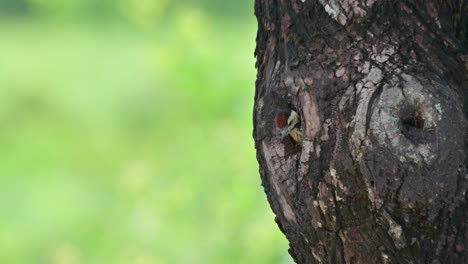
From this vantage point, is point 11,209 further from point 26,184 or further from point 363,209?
point 363,209

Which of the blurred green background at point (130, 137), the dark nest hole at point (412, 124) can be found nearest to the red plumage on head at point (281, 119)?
the dark nest hole at point (412, 124)

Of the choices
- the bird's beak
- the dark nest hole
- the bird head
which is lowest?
the dark nest hole

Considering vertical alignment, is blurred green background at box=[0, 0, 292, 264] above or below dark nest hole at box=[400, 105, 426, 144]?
above

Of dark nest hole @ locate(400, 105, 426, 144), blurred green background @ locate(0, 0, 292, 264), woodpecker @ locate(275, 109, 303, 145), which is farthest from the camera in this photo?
blurred green background @ locate(0, 0, 292, 264)

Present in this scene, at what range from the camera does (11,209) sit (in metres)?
7.80

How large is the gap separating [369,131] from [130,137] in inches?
254

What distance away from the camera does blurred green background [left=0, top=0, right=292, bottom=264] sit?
5.14m

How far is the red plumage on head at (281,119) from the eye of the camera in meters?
2.28

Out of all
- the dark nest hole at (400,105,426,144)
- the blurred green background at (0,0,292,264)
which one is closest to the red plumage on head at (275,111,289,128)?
the dark nest hole at (400,105,426,144)

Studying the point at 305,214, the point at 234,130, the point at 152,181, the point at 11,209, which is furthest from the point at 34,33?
the point at 305,214

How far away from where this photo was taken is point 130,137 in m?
8.55

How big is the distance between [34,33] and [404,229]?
9.45m

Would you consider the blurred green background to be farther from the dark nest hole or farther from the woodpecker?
the dark nest hole

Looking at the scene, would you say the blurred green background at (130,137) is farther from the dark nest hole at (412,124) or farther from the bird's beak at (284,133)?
the dark nest hole at (412,124)
